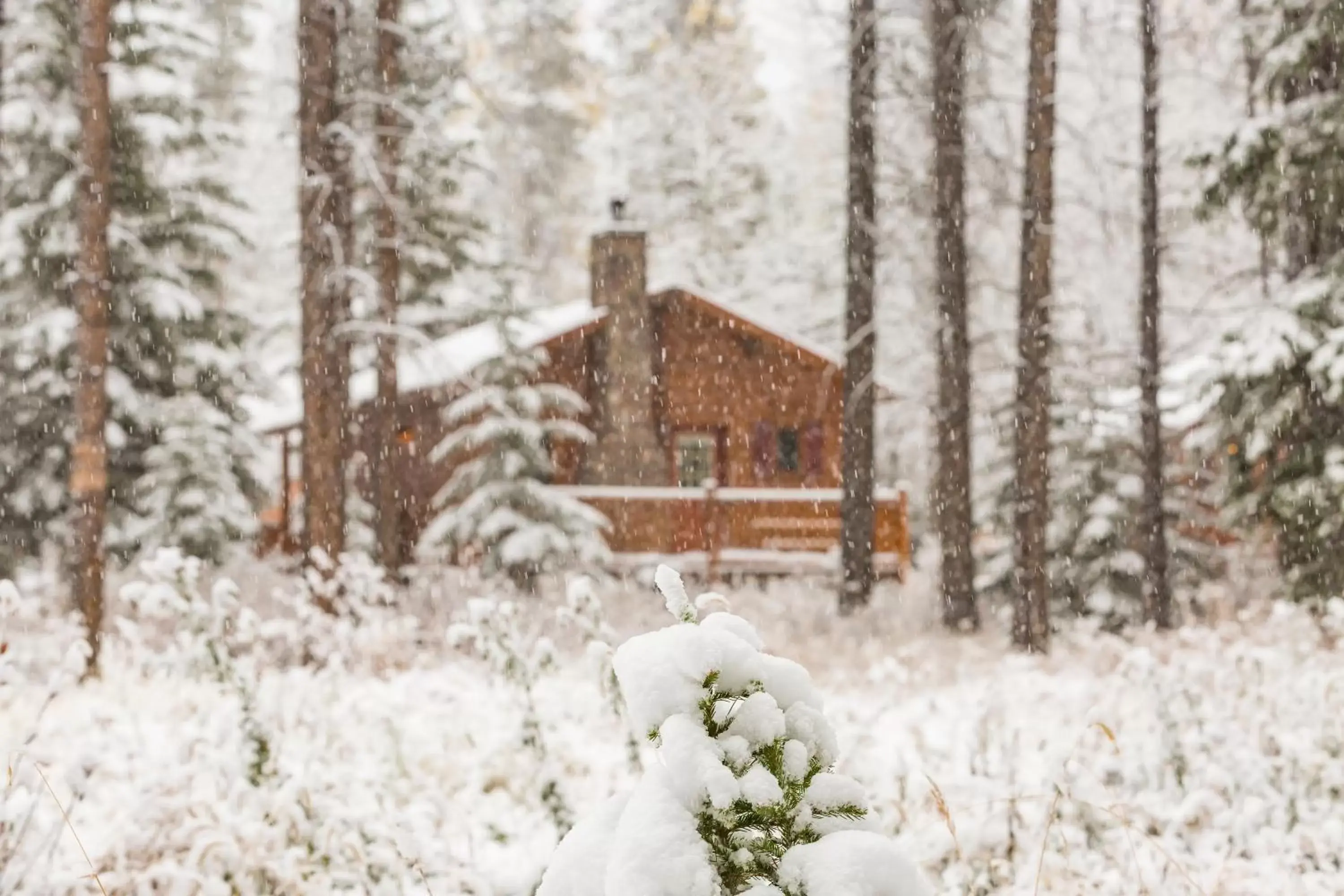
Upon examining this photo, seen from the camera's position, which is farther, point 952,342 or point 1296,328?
point 952,342

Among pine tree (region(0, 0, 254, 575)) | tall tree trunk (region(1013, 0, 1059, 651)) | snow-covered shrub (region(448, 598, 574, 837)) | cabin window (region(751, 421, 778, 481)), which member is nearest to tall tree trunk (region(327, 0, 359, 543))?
pine tree (region(0, 0, 254, 575))

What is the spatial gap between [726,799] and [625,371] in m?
23.2

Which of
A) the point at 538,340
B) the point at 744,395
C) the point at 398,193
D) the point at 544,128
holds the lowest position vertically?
the point at 744,395

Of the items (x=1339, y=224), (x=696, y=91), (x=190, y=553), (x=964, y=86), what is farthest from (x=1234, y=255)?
(x=190, y=553)

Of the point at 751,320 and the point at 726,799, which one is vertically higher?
the point at 751,320

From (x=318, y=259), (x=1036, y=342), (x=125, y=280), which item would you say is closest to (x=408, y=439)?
(x=125, y=280)

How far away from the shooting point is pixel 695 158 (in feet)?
135

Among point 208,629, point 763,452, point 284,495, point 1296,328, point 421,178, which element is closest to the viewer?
point 208,629

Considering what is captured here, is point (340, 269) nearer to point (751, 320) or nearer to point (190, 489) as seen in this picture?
point (190, 489)

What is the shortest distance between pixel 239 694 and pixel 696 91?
3841 centimetres

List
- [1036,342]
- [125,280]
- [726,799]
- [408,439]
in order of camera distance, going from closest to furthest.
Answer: [726,799] < [1036,342] < [125,280] < [408,439]

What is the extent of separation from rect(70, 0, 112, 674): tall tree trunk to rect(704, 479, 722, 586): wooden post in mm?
10826

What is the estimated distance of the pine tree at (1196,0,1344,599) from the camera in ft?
37.2

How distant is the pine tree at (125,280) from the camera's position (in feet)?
54.2
